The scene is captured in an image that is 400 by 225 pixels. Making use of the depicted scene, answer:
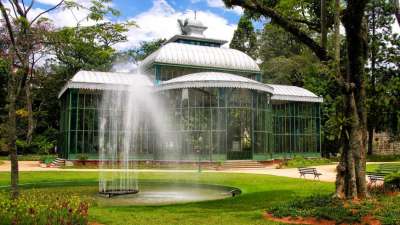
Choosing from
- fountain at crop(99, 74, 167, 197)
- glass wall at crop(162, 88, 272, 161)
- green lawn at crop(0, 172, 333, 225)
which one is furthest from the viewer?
fountain at crop(99, 74, 167, 197)

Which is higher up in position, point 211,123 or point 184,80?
point 184,80

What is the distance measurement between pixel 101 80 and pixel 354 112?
26.5 meters

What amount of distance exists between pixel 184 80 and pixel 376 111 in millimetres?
20046

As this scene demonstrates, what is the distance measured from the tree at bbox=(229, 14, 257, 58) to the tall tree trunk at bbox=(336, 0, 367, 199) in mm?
48631

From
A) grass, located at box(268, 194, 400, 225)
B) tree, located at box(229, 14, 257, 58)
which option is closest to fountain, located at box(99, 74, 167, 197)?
grass, located at box(268, 194, 400, 225)

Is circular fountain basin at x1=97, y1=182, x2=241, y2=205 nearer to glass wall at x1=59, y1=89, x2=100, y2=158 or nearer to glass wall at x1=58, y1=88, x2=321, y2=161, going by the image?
glass wall at x1=58, y1=88, x2=321, y2=161

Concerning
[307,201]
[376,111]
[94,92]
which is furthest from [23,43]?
[94,92]

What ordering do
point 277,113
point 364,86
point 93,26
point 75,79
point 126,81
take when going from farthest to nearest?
point 277,113, point 126,81, point 75,79, point 364,86, point 93,26

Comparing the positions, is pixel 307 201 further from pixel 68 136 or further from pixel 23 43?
pixel 68 136

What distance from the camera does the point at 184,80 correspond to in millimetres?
32562

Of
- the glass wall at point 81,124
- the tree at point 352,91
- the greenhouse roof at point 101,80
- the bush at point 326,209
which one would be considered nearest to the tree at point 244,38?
the greenhouse roof at point 101,80

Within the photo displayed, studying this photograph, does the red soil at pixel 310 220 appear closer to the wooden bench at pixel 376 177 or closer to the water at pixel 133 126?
the wooden bench at pixel 376 177

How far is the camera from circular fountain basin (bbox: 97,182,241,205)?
1462cm

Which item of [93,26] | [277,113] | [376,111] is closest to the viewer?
[93,26]
